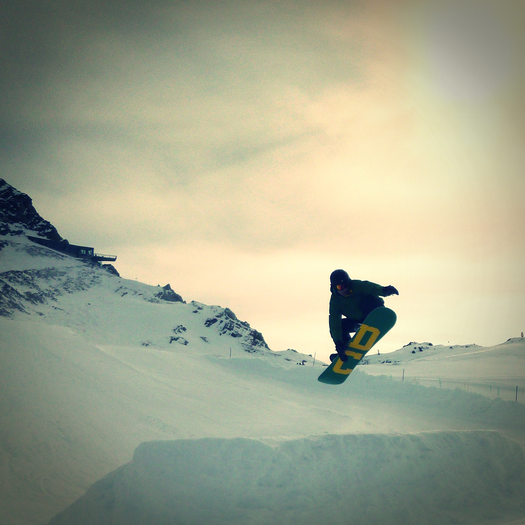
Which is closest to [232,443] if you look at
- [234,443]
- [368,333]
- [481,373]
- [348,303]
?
[234,443]

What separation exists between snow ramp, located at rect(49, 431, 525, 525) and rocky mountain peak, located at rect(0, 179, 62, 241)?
327 ft

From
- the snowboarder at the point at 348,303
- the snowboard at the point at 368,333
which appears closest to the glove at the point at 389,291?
the snowboarder at the point at 348,303

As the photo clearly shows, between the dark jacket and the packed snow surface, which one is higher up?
the dark jacket

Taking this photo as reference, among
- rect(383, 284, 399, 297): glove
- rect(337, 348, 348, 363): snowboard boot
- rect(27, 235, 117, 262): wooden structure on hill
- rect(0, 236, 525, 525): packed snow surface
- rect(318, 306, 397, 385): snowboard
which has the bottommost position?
rect(0, 236, 525, 525): packed snow surface

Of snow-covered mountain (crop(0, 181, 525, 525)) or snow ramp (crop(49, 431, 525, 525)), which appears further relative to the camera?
snow-covered mountain (crop(0, 181, 525, 525))

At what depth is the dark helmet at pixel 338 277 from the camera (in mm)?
6488

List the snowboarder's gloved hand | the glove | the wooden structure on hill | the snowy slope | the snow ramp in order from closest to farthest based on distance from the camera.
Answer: the glove
the snowboarder's gloved hand
the snow ramp
the snowy slope
the wooden structure on hill

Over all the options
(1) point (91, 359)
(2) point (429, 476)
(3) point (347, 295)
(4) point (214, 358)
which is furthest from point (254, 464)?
(4) point (214, 358)

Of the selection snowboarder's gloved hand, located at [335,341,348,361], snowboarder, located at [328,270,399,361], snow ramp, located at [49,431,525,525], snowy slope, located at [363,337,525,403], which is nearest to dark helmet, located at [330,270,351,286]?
snowboarder, located at [328,270,399,361]

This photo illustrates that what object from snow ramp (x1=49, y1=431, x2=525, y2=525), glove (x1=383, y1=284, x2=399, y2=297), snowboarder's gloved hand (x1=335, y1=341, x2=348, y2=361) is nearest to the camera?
glove (x1=383, y1=284, x2=399, y2=297)

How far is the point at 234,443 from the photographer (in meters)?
11.8

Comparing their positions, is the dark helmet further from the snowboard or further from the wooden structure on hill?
the wooden structure on hill

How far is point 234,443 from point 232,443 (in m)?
0.06

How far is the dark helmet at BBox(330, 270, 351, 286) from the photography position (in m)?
6.49
